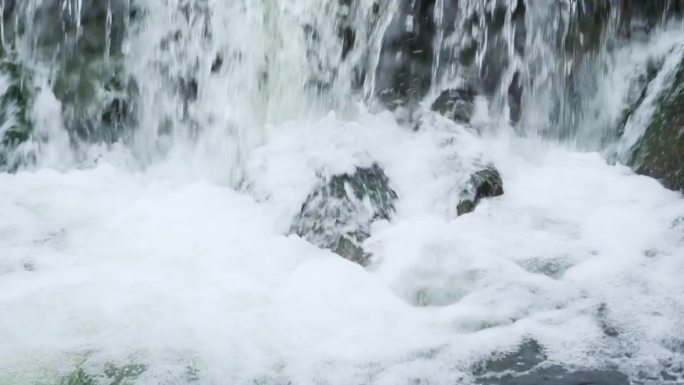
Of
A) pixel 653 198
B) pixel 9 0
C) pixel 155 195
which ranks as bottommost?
pixel 155 195

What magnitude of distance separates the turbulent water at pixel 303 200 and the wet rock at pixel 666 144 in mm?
164

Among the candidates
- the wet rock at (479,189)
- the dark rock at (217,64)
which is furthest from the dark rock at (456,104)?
the dark rock at (217,64)

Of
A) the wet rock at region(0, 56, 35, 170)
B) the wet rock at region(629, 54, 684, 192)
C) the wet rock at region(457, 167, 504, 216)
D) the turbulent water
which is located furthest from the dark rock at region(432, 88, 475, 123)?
the wet rock at region(0, 56, 35, 170)

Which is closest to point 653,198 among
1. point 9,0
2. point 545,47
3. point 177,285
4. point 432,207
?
point 432,207

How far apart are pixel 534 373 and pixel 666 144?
3140mm

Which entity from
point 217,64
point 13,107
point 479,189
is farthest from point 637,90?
point 13,107

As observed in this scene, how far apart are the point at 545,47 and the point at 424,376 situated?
4.63 m

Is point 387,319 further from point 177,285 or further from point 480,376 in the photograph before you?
point 177,285

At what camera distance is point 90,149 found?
23.5 feet

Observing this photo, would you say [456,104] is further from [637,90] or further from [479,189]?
[637,90]

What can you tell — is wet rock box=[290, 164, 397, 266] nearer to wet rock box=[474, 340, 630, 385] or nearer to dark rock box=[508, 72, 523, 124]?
wet rock box=[474, 340, 630, 385]

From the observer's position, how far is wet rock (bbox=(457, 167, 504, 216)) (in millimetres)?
5352

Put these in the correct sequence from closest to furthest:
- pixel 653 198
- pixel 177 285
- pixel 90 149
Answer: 1. pixel 177 285
2. pixel 653 198
3. pixel 90 149

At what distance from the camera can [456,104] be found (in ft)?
21.7
